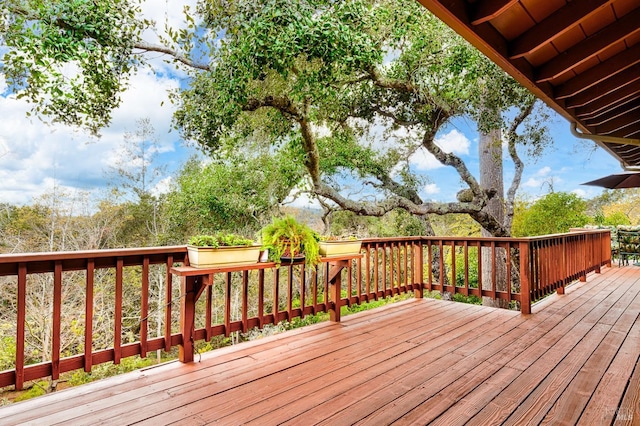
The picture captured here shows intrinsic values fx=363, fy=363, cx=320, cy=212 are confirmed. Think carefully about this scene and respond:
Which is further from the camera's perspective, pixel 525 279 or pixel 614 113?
pixel 525 279

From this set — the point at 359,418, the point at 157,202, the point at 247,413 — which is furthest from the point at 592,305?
the point at 157,202

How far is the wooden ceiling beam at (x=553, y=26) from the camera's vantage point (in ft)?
6.20

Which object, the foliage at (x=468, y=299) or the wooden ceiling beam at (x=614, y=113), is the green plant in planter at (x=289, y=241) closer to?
the wooden ceiling beam at (x=614, y=113)

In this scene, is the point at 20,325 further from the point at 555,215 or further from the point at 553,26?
the point at 555,215

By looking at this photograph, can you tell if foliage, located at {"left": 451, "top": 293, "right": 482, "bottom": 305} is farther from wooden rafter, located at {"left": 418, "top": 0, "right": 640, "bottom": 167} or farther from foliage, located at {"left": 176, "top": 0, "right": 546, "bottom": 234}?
wooden rafter, located at {"left": 418, "top": 0, "right": 640, "bottom": 167}

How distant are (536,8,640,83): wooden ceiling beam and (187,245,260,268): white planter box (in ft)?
7.93

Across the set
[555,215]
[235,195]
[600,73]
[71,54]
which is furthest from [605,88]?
[555,215]

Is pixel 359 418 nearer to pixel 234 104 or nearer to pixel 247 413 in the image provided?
pixel 247 413

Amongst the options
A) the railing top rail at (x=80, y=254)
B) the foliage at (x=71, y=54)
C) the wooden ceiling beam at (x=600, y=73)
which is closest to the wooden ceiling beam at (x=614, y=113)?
the wooden ceiling beam at (x=600, y=73)

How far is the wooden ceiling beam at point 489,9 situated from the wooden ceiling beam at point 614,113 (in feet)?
8.46

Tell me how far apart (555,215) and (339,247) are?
9107 millimetres

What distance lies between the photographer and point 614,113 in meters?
3.64

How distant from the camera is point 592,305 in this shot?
4.45 m

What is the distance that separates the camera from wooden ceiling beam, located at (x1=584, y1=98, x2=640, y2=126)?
11.5ft
